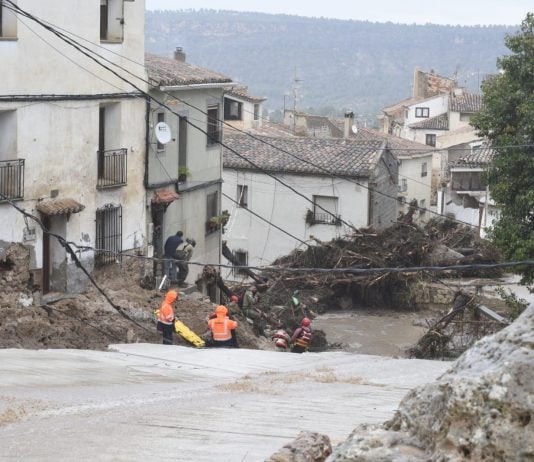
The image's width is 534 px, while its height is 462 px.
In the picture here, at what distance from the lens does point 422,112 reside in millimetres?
82312

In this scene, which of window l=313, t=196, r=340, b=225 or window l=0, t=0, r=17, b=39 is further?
window l=313, t=196, r=340, b=225

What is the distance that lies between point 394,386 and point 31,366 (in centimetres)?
459

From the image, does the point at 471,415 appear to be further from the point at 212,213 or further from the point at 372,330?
the point at 212,213

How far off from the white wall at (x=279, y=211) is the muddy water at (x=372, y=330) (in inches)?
339

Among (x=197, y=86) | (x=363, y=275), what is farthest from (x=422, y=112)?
(x=197, y=86)

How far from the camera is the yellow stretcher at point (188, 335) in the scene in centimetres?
1967

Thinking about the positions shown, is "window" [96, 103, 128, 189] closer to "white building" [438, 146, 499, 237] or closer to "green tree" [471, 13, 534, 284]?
"green tree" [471, 13, 534, 284]

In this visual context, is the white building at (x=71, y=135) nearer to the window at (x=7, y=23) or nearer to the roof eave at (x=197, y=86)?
the window at (x=7, y=23)

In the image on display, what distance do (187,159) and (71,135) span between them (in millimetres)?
6284

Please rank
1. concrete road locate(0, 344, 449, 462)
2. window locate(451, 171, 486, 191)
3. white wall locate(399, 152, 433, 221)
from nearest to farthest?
concrete road locate(0, 344, 449, 462) → window locate(451, 171, 486, 191) → white wall locate(399, 152, 433, 221)

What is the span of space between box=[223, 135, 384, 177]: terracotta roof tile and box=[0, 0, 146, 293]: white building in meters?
14.3

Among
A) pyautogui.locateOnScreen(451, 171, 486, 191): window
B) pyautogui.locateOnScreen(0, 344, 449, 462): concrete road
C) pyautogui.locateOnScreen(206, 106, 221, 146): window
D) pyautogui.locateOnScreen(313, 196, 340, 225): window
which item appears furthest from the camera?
pyautogui.locateOnScreen(451, 171, 486, 191): window

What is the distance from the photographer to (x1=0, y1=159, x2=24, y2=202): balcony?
2148 cm

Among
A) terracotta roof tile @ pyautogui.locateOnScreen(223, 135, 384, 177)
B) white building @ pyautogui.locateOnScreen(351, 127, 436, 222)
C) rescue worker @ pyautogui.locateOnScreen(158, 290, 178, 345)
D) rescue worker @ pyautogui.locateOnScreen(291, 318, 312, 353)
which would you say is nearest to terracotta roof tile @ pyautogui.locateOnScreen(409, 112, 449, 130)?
white building @ pyautogui.locateOnScreen(351, 127, 436, 222)
